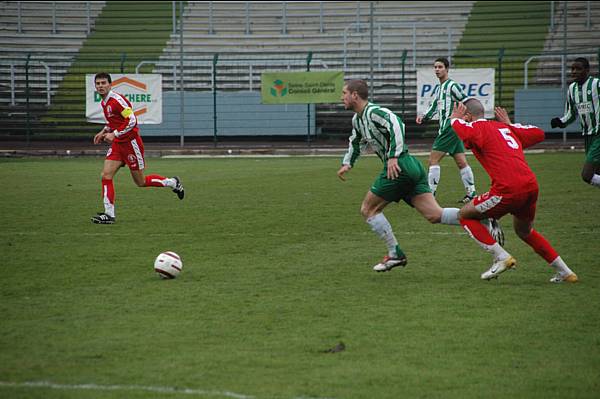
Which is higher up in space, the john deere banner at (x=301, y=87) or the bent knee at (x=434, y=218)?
the john deere banner at (x=301, y=87)

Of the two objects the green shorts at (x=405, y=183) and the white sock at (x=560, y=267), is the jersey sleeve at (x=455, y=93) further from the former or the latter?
the white sock at (x=560, y=267)

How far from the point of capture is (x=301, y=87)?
28.7 metres

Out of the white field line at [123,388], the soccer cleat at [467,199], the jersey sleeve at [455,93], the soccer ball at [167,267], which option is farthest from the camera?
the jersey sleeve at [455,93]

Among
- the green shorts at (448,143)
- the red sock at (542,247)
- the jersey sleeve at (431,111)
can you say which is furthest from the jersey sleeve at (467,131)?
the jersey sleeve at (431,111)

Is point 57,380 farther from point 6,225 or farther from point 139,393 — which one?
point 6,225

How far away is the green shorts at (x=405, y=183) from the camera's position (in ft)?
29.6

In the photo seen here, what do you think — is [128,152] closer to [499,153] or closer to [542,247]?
[499,153]

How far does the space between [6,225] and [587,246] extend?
7.64 m

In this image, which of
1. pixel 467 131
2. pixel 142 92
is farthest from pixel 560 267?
pixel 142 92

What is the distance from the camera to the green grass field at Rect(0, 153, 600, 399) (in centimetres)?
553

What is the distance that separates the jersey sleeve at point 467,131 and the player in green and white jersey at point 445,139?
20.9 feet

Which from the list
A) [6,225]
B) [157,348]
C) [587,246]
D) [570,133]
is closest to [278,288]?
[157,348]

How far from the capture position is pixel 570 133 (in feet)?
101

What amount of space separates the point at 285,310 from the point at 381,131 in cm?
251
